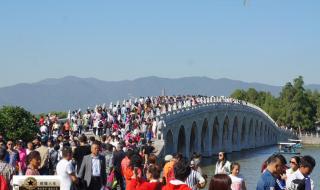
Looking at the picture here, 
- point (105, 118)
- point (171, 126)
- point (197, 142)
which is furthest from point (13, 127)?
point (197, 142)

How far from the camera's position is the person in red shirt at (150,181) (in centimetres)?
1053

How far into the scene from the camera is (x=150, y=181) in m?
10.9

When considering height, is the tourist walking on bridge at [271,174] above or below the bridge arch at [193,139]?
below

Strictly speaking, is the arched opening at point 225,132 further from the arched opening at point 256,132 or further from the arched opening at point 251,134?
the arched opening at point 256,132

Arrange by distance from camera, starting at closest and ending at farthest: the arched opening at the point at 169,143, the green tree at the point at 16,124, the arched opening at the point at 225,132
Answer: the green tree at the point at 16,124
the arched opening at the point at 169,143
the arched opening at the point at 225,132

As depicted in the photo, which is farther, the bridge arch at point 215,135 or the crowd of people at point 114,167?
the bridge arch at point 215,135

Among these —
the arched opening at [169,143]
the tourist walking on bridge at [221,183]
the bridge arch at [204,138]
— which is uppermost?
the bridge arch at [204,138]

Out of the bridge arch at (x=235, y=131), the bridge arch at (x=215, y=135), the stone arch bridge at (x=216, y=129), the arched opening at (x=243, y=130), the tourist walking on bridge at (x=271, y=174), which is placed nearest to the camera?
the tourist walking on bridge at (x=271, y=174)

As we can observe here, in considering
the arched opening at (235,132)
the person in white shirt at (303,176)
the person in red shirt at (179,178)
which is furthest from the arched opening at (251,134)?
the person in red shirt at (179,178)

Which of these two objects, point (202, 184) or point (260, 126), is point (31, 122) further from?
point (260, 126)

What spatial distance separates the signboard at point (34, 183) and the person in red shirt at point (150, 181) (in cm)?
122

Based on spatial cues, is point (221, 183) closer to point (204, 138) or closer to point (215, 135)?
point (204, 138)

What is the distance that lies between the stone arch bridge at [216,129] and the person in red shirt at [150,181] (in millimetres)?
23992

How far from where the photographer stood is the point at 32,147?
A: 57.1 ft
